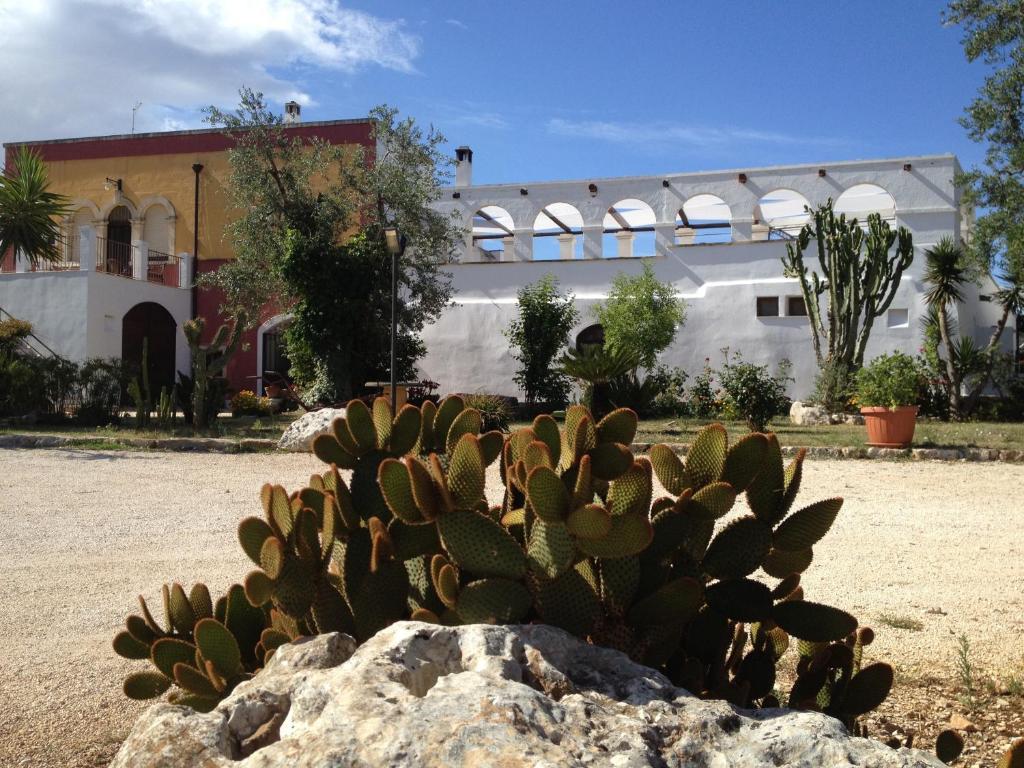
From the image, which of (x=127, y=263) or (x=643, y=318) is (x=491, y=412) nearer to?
(x=643, y=318)

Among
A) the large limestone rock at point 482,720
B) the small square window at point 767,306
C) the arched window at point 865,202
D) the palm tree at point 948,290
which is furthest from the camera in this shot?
the arched window at point 865,202

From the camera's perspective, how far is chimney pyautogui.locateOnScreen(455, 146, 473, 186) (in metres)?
25.7

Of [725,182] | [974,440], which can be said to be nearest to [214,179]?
[725,182]

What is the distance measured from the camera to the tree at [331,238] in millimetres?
18500

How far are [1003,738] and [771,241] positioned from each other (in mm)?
19473

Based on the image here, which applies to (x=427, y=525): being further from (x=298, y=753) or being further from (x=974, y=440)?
(x=974, y=440)

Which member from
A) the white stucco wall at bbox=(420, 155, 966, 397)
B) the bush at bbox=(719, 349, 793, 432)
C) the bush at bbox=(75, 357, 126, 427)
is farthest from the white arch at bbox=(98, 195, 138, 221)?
the bush at bbox=(719, 349, 793, 432)

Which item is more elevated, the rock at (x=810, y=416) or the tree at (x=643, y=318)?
the tree at (x=643, y=318)

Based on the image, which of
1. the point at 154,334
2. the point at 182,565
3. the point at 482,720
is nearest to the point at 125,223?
the point at 154,334

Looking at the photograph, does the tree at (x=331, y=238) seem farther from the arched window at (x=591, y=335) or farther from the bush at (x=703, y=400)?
the bush at (x=703, y=400)

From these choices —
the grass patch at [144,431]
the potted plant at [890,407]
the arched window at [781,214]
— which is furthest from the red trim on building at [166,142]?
the potted plant at [890,407]

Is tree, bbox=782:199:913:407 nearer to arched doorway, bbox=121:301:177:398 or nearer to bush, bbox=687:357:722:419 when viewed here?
bush, bbox=687:357:722:419

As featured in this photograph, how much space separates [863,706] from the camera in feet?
7.00

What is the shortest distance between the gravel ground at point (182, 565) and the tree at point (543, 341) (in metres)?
11.3
